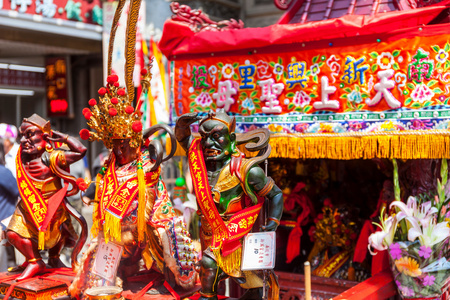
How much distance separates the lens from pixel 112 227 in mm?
3576

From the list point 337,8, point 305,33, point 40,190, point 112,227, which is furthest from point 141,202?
point 337,8

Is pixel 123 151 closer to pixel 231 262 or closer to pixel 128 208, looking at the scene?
pixel 128 208

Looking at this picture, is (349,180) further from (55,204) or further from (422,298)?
(55,204)

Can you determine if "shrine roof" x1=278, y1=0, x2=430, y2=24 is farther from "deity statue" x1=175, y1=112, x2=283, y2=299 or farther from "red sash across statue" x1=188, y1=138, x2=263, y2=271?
"red sash across statue" x1=188, y1=138, x2=263, y2=271

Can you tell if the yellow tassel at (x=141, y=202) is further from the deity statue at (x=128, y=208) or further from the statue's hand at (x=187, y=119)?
the statue's hand at (x=187, y=119)

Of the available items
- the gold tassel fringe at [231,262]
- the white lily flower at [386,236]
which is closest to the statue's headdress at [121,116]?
the gold tassel fringe at [231,262]

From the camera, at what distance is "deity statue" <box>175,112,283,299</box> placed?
10.9 feet

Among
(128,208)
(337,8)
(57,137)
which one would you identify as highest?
(337,8)

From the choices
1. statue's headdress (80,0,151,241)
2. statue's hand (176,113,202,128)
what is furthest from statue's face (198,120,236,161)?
statue's headdress (80,0,151,241)

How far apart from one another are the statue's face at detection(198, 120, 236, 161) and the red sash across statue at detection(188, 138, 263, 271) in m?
0.06

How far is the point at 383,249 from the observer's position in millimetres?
4020

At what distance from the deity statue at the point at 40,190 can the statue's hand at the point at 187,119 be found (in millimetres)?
892

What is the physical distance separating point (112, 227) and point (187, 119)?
0.89 m

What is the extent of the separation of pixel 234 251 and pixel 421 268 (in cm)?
143
